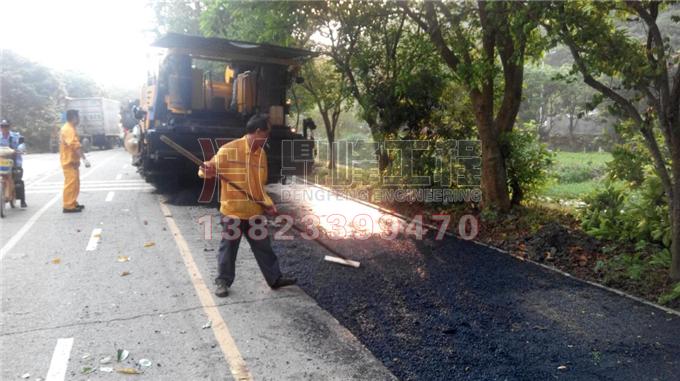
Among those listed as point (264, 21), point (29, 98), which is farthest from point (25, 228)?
point (29, 98)

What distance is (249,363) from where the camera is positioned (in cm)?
364

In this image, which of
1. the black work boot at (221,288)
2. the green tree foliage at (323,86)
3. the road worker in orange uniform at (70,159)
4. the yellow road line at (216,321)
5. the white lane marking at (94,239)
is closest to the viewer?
the yellow road line at (216,321)

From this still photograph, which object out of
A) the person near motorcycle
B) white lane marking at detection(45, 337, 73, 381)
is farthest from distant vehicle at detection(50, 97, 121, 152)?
white lane marking at detection(45, 337, 73, 381)

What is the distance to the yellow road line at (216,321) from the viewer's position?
3568 mm

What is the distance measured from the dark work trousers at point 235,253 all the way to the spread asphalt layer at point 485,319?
1.40 feet

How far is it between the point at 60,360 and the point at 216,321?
4.04 feet

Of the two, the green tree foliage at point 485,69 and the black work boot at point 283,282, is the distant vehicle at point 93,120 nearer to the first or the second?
the green tree foliage at point 485,69

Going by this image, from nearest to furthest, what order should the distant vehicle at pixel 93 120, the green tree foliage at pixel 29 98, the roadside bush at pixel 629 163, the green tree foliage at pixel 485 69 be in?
the roadside bush at pixel 629 163 < the green tree foliage at pixel 485 69 < the green tree foliage at pixel 29 98 < the distant vehicle at pixel 93 120

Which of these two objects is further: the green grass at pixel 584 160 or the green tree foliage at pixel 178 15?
the green tree foliage at pixel 178 15

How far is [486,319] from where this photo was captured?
4.42 metres

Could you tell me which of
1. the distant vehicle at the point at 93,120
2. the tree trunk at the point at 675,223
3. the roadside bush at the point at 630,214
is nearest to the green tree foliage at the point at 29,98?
the distant vehicle at the point at 93,120

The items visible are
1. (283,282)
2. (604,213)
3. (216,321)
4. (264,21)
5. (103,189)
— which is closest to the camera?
(216,321)

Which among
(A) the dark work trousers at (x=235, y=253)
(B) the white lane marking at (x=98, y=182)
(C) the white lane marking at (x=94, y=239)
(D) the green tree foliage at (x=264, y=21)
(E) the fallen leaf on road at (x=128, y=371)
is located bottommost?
(E) the fallen leaf on road at (x=128, y=371)

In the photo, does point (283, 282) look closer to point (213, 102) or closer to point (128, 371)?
point (128, 371)
